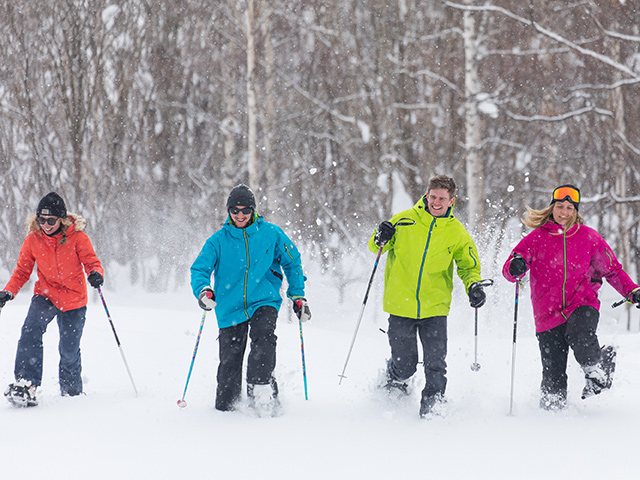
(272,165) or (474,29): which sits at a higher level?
(474,29)

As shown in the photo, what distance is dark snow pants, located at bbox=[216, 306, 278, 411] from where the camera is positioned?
432cm

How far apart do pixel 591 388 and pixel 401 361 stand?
3.94 ft

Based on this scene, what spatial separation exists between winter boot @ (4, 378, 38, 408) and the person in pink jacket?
3353mm

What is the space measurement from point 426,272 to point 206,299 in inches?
56.8

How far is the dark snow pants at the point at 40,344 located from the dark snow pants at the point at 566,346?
3.39 metres

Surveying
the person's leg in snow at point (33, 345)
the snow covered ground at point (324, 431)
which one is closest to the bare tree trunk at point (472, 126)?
the snow covered ground at point (324, 431)

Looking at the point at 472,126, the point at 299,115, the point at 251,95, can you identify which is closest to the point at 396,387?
the point at 472,126

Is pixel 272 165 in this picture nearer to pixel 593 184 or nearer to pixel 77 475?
pixel 593 184

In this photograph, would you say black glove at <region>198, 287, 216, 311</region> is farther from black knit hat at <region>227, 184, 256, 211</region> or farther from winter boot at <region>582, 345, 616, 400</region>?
winter boot at <region>582, 345, 616, 400</region>

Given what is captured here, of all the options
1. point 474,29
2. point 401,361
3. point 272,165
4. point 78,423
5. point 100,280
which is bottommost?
point 78,423

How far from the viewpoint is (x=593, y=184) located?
46.1 ft

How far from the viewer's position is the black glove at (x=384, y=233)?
4.43m

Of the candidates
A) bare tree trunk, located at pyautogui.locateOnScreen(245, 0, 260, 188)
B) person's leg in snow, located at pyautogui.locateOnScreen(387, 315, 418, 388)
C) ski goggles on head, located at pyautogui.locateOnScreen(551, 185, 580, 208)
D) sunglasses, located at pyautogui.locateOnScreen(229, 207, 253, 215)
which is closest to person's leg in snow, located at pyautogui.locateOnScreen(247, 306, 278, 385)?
sunglasses, located at pyautogui.locateOnScreen(229, 207, 253, 215)

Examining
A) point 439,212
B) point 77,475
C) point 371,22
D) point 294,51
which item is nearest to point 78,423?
point 77,475
